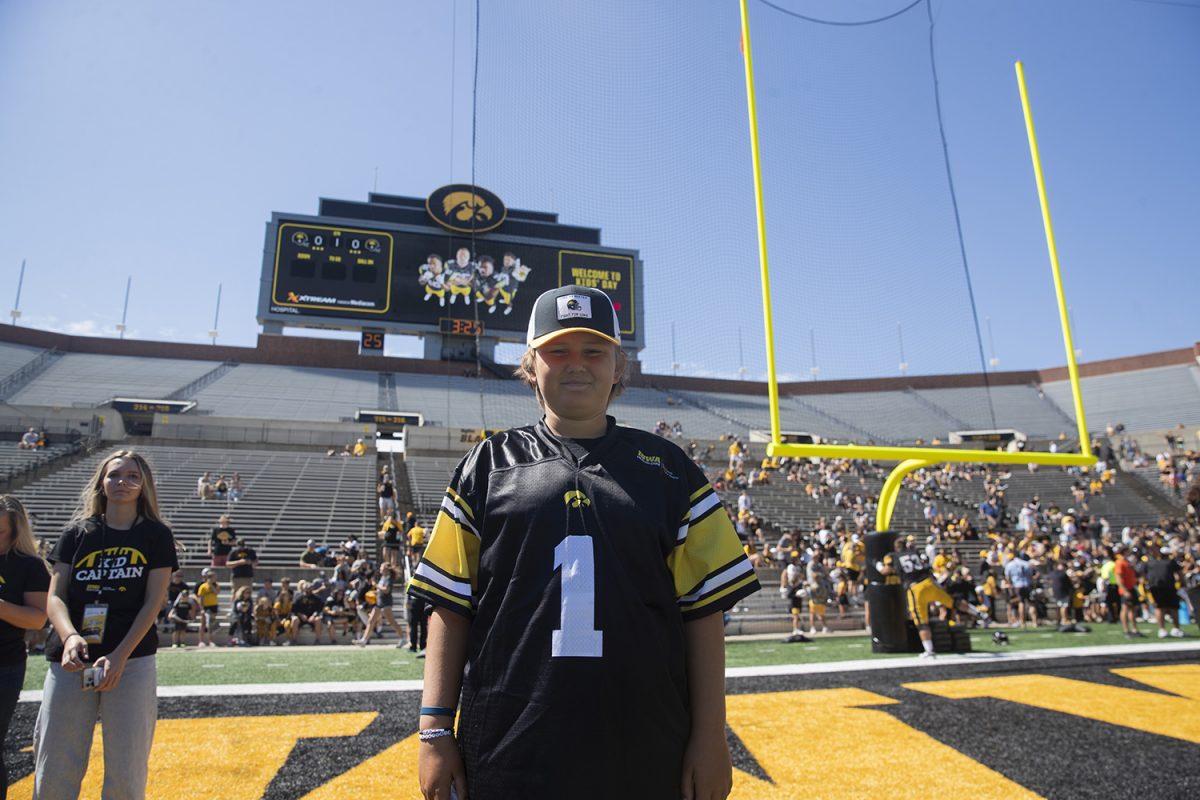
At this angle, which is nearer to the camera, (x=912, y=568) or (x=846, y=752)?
(x=846, y=752)

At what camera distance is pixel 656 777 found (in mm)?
1408

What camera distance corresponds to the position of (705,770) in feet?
4.78

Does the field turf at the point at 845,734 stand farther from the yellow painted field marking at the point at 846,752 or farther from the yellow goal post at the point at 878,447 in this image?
the yellow goal post at the point at 878,447

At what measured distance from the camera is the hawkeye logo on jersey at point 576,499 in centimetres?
154

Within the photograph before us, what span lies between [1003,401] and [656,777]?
42750 millimetres

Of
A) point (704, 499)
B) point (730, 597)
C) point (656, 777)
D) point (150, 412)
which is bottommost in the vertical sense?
point (656, 777)

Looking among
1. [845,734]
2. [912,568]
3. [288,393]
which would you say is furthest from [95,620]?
[288,393]

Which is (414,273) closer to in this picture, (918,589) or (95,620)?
(918,589)

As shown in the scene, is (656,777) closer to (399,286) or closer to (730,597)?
(730,597)

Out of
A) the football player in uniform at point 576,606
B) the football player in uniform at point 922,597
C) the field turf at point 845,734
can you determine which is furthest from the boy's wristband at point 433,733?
the football player in uniform at point 922,597

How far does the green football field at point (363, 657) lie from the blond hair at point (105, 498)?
428cm

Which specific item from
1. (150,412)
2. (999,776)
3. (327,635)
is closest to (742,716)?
(999,776)

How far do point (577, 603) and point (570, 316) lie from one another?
67cm

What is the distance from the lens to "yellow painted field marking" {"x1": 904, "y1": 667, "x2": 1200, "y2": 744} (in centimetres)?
421
